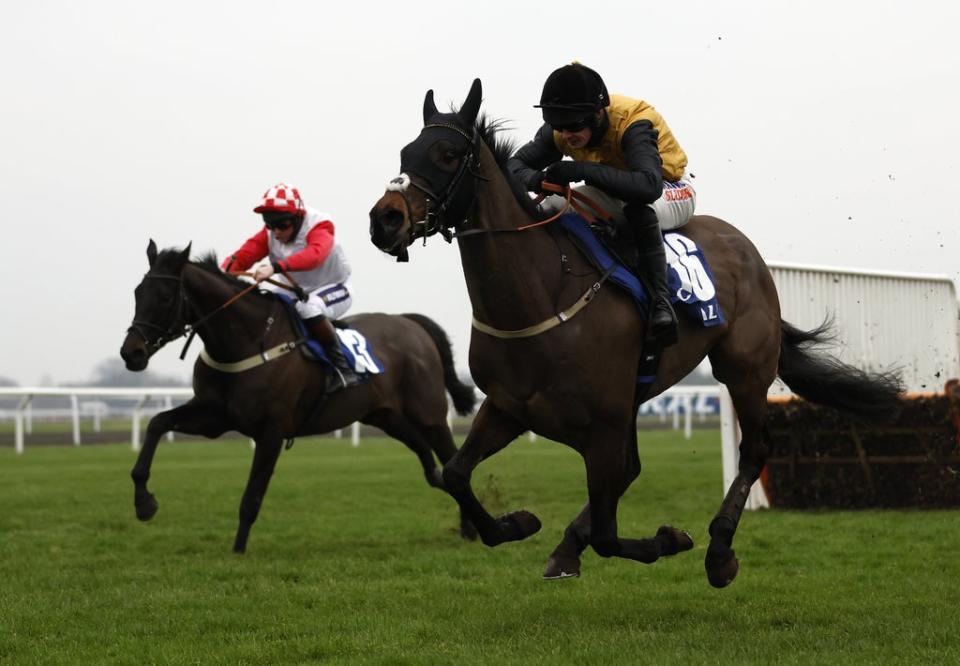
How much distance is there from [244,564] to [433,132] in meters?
3.77

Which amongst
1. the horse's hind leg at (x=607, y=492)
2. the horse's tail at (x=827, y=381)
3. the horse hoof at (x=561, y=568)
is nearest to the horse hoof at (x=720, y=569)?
the horse's hind leg at (x=607, y=492)

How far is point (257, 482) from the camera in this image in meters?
8.02

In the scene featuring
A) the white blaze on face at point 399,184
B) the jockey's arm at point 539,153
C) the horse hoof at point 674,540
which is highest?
the jockey's arm at point 539,153

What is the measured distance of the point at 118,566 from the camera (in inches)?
289

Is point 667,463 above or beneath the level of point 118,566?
beneath

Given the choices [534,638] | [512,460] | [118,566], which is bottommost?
[512,460]

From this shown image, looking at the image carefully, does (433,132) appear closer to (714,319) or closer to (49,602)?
(714,319)

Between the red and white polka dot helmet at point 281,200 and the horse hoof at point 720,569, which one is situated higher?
the red and white polka dot helmet at point 281,200

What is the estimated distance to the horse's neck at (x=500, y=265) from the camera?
4.55 meters

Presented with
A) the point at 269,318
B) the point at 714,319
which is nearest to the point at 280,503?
the point at 269,318

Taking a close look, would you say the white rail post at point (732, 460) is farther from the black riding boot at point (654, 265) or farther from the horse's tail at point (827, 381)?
the black riding boot at point (654, 265)

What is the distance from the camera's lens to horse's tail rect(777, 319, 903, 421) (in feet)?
21.1

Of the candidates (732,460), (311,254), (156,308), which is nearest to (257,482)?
(156,308)

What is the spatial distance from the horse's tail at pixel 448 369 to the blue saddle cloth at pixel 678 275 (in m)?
4.37
